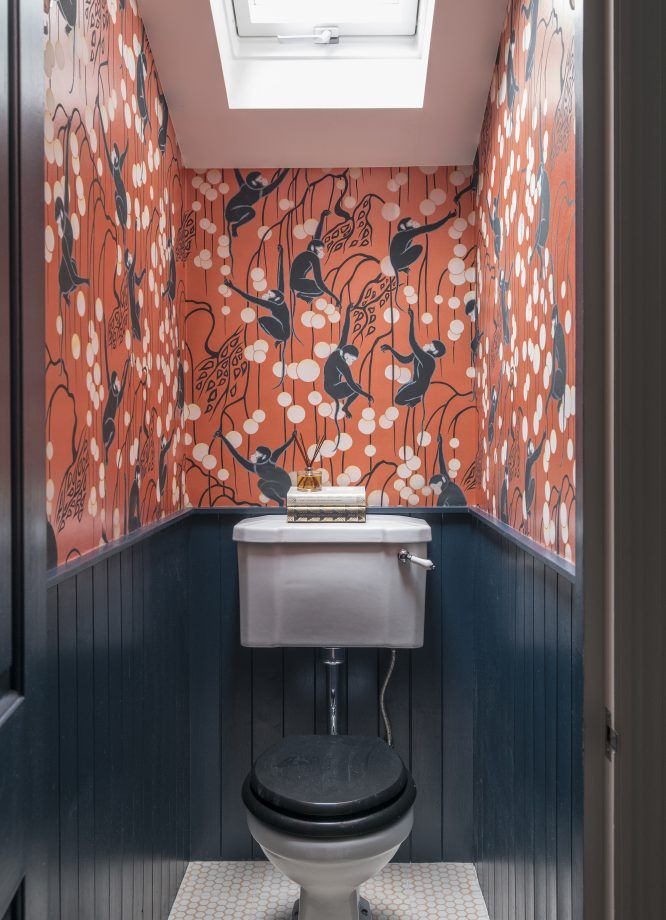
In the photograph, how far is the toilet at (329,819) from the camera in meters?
1.36

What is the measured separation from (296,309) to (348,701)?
3.84ft

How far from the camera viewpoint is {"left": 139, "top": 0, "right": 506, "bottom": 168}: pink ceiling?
1585 mm

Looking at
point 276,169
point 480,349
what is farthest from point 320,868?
point 276,169

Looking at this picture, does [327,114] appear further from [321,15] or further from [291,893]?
[291,893]

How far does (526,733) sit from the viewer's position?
4.46 ft

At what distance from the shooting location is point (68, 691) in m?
1.07

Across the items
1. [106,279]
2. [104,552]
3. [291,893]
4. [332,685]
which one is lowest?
[291,893]

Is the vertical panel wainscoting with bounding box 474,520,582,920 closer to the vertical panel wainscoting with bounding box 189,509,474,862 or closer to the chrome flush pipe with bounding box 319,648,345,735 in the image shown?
the vertical panel wainscoting with bounding box 189,509,474,862

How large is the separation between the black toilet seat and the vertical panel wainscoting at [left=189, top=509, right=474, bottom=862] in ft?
1.30

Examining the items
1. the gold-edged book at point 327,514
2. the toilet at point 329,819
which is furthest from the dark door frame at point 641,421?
the gold-edged book at point 327,514

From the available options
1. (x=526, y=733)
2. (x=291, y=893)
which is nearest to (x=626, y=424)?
(x=526, y=733)

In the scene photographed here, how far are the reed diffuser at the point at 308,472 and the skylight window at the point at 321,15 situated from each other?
1.07 meters

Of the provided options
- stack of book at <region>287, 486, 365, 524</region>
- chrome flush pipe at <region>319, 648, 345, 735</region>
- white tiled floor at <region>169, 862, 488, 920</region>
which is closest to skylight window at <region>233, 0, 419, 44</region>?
stack of book at <region>287, 486, 365, 524</region>

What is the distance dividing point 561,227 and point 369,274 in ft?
3.26
